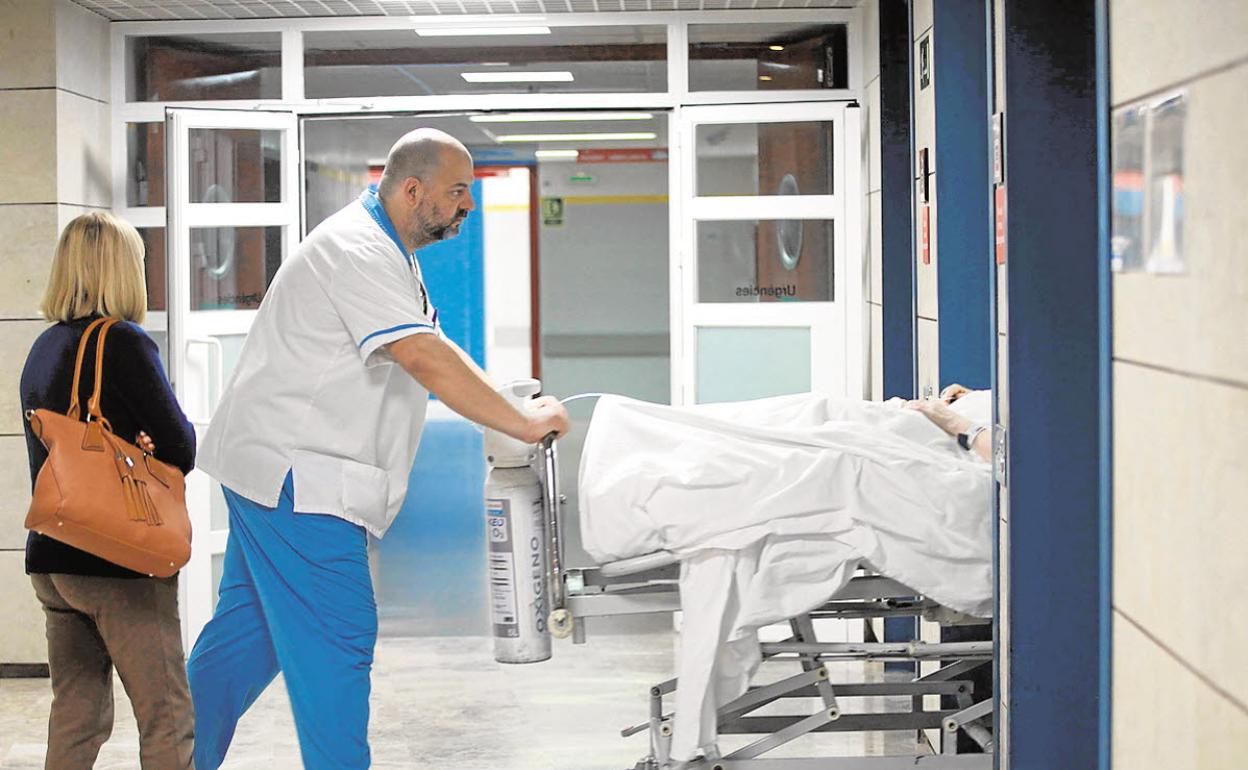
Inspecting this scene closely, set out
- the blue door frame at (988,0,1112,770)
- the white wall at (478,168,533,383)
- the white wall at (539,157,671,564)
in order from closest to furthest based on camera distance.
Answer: the blue door frame at (988,0,1112,770) < the white wall at (539,157,671,564) < the white wall at (478,168,533,383)

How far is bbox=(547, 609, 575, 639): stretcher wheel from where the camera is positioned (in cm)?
314

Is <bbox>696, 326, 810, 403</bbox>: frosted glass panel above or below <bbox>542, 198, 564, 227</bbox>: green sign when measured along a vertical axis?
below

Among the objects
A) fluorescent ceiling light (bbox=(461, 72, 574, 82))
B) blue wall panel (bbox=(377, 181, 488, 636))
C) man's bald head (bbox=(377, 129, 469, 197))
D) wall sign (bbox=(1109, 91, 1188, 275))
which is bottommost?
blue wall panel (bbox=(377, 181, 488, 636))

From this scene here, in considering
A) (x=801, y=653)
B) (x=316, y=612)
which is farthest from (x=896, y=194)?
(x=316, y=612)

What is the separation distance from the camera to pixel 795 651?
3287mm

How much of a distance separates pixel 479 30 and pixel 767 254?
154 centimetres

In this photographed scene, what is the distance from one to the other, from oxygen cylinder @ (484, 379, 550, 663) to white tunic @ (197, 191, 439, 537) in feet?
0.87

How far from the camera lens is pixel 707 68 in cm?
603

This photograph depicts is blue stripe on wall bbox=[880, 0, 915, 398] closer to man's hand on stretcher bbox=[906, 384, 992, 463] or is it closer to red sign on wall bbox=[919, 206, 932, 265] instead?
red sign on wall bbox=[919, 206, 932, 265]

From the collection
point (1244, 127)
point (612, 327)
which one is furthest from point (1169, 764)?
point (612, 327)

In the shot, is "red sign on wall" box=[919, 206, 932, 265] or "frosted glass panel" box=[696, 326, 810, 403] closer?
"red sign on wall" box=[919, 206, 932, 265]

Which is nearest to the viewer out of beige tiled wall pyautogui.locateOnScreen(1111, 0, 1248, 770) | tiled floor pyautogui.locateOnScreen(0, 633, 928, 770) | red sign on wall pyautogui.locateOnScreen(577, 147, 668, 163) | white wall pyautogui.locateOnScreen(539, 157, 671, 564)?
beige tiled wall pyautogui.locateOnScreen(1111, 0, 1248, 770)

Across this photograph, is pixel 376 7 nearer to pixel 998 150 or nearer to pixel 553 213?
pixel 998 150

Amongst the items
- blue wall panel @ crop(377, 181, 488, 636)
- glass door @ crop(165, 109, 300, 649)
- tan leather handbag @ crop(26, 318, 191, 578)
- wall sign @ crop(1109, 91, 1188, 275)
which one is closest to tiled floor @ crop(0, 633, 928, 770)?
blue wall panel @ crop(377, 181, 488, 636)
